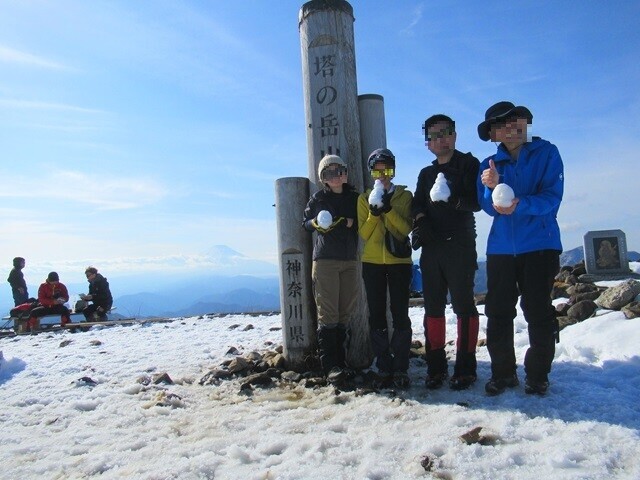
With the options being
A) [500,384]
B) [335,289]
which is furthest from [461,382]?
[335,289]

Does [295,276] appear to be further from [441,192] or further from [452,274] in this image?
[441,192]

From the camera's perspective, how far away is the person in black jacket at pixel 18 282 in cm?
1506

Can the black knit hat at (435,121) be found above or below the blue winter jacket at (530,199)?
above

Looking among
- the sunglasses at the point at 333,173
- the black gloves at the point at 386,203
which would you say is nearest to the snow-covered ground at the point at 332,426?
the black gloves at the point at 386,203

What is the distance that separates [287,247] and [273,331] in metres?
2.85

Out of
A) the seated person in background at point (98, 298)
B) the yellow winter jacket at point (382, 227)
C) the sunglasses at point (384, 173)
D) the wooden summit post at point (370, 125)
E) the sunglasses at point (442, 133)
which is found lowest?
the seated person in background at point (98, 298)

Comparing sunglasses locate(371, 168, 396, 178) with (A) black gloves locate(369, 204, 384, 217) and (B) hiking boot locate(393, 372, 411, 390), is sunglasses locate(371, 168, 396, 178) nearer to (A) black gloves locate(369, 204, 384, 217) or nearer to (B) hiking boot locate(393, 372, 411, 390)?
(A) black gloves locate(369, 204, 384, 217)

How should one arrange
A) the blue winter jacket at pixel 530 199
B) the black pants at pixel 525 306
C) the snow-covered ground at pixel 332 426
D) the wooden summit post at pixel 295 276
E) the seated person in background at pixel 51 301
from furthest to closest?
the seated person in background at pixel 51 301
the wooden summit post at pixel 295 276
the black pants at pixel 525 306
the blue winter jacket at pixel 530 199
the snow-covered ground at pixel 332 426

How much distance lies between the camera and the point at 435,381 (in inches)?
171

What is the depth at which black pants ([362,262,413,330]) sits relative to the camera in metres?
4.66

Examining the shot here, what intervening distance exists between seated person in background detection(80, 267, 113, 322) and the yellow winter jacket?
10.8 meters

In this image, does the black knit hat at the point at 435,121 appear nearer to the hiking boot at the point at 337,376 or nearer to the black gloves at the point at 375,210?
the black gloves at the point at 375,210

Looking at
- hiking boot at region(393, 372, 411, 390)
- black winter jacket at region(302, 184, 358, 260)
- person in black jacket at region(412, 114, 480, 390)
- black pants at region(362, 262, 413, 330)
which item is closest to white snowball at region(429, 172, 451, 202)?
person in black jacket at region(412, 114, 480, 390)

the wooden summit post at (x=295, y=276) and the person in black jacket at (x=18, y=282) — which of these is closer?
the wooden summit post at (x=295, y=276)
